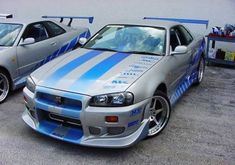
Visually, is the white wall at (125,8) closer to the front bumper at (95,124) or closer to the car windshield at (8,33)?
the car windshield at (8,33)

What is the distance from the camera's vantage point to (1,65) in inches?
198

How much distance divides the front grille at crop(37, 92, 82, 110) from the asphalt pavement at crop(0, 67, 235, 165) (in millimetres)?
533

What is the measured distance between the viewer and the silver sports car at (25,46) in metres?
5.21

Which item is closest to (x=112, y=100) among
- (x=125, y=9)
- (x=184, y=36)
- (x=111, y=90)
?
(x=111, y=90)

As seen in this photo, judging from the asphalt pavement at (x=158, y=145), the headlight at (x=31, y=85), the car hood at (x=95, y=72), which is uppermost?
the car hood at (x=95, y=72)

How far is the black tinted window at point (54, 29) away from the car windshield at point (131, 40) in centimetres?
159

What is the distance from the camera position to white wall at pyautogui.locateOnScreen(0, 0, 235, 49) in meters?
7.75

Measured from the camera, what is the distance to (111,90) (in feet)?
11.1

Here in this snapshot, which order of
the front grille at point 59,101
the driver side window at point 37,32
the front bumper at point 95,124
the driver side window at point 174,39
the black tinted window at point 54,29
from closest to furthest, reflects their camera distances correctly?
the front bumper at point 95,124
the front grille at point 59,101
the driver side window at point 174,39
the driver side window at point 37,32
the black tinted window at point 54,29

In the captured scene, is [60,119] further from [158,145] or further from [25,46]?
[25,46]

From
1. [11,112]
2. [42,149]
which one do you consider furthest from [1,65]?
[42,149]

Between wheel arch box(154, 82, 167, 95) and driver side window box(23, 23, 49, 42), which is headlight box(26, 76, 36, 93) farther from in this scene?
driver side window box(23, 23, 49, 42)

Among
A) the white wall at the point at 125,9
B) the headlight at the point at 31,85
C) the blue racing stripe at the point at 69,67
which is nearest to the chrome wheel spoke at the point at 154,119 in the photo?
the blue racing stripe at the point at 69,67

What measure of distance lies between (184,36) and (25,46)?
273 centimetres
